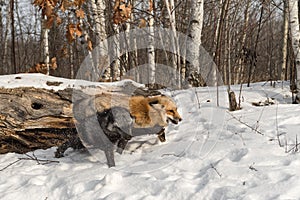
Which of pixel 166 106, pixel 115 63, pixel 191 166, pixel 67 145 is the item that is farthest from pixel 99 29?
pixel 191 166

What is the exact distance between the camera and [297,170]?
7.20 ft

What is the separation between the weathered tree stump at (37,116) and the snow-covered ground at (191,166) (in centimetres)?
19

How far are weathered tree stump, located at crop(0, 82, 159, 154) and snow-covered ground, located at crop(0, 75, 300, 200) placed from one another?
186 mm

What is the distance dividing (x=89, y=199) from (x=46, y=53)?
21.4 ft

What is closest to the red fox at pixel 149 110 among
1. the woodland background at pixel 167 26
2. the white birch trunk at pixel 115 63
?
the woodland background at pixel 167 26

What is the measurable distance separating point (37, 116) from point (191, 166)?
6.50 feet

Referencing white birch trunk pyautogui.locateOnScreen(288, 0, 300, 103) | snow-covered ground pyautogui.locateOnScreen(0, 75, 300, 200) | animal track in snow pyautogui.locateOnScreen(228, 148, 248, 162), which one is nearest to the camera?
snow-covered ground pyautogui.locateOnScreen(0, 75, 300, 200)

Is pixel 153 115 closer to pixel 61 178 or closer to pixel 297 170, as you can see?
pixel 61 178

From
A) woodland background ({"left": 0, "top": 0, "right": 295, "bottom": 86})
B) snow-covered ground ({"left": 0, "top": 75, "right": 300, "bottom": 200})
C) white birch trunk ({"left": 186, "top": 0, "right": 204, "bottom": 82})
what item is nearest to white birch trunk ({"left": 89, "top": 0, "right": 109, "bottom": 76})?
woodland background ({"left": 0, "top": 0, "right": 295, "bottom": 86})

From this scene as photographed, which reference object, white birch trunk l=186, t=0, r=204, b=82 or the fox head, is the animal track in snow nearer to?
the fox head

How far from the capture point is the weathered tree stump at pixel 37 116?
3.53 meters

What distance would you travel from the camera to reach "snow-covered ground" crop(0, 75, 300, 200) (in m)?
2.18

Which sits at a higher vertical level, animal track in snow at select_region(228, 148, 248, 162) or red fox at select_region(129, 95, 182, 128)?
red fox at select_region(129, 95, 182, 128)

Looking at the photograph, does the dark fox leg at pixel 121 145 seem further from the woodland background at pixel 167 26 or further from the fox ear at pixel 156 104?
the woodland background at pixel 167 26
